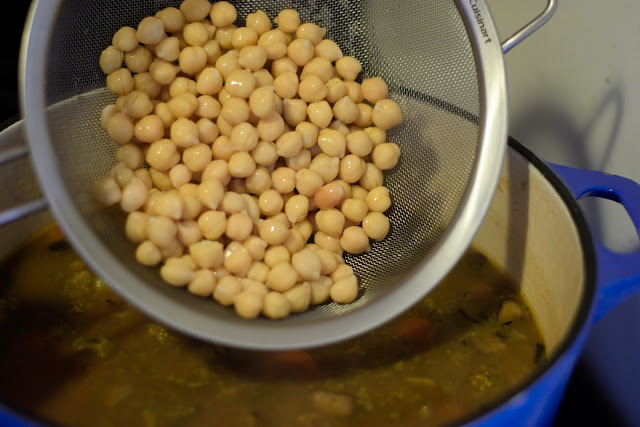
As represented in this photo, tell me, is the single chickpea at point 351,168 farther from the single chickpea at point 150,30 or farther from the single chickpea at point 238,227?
the single chickpea at point 150,30

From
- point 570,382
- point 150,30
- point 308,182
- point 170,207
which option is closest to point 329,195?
point 308,182

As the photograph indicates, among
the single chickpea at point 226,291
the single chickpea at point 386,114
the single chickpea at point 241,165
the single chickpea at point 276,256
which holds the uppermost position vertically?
the single chickpea at point 386,114

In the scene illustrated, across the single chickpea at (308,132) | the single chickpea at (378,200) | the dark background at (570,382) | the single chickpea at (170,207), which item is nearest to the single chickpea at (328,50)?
the single chickpea at (308,132)

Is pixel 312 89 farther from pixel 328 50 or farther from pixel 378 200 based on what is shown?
pixel 378 200

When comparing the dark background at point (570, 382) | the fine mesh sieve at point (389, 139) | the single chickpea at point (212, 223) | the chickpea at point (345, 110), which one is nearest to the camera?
the fine mesh sieve at point (389, 139)

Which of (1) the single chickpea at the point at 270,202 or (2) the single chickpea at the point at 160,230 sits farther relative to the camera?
(1) the single chickpea at the point at 270,202

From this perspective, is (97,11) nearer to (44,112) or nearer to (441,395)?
(44,112)

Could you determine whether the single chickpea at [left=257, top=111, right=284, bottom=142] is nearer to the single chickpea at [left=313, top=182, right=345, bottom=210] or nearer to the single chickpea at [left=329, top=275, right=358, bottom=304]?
the single chickpea at [left=313, top=182, right=345, bottom=210]
